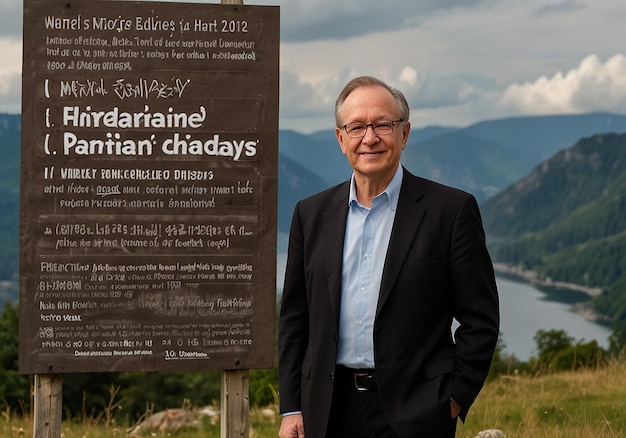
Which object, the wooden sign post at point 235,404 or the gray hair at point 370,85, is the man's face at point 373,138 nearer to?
the gray hair at point 370,85

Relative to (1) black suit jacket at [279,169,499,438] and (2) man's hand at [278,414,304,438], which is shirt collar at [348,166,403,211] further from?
(2) man's hand at [278,414,304,438]

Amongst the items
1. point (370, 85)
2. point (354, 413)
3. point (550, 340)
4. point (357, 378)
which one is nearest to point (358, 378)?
point (357, 378)

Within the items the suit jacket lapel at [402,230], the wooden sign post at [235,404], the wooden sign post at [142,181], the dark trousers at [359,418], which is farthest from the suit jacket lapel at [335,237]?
the wooden sign post at [235,404]

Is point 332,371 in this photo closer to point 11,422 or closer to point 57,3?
point 57,3

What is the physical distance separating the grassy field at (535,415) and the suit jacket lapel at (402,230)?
12.7ft

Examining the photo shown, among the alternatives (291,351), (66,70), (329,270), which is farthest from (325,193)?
(66,70)

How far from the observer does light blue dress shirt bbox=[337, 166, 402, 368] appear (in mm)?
3549

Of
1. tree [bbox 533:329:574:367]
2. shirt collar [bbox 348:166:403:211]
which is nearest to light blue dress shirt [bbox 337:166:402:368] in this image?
shirt collar [bbox 348:166:403:211]

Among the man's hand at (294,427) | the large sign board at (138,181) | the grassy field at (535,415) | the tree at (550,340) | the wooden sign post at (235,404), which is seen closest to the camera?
the man's hand at (294,427)

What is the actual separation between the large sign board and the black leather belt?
5.74ft

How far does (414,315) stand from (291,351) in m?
0.67

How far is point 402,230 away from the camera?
3580 millimetres

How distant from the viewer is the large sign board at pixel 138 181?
518cm

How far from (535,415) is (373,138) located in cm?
519
